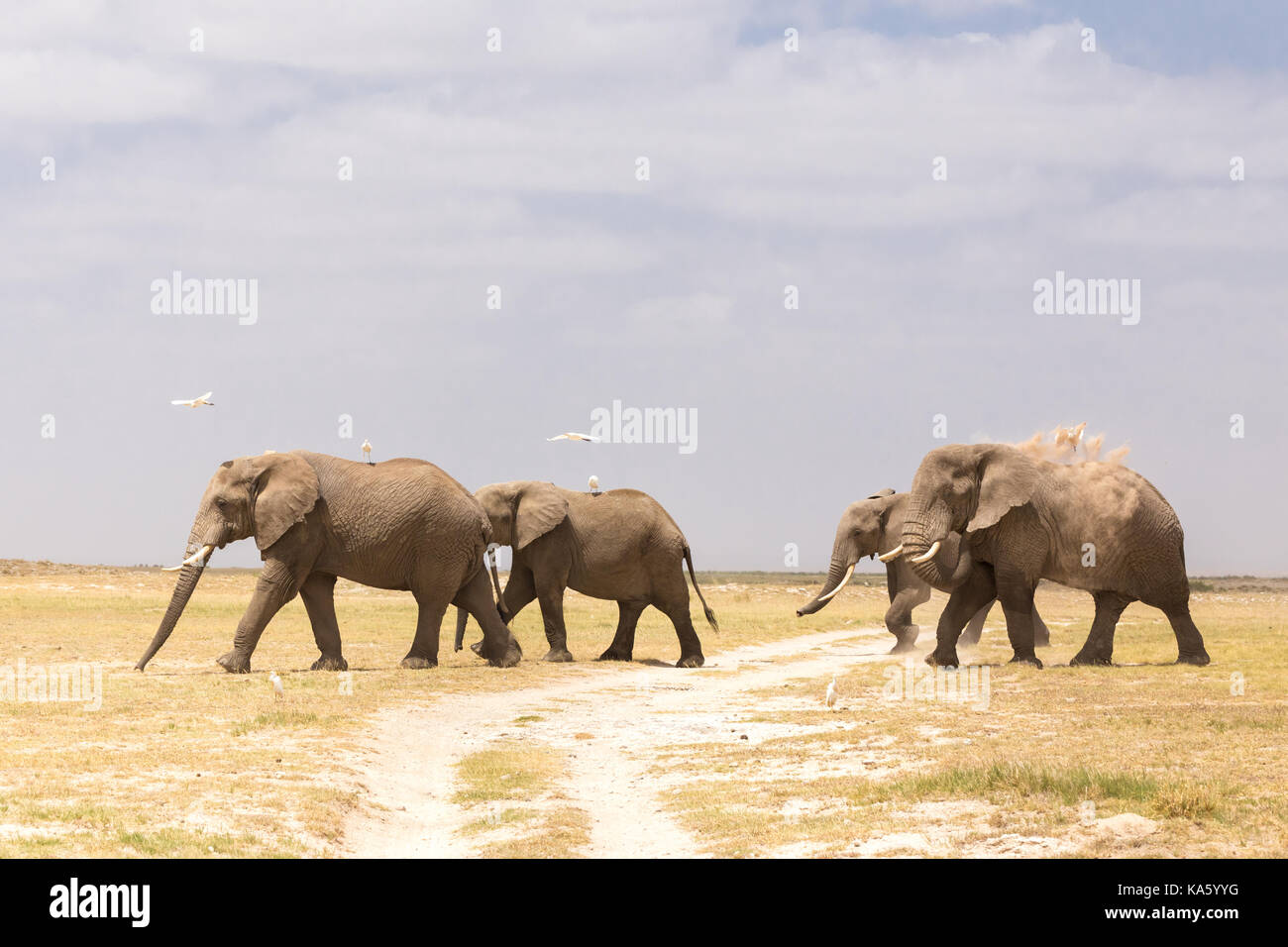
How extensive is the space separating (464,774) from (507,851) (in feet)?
14.3

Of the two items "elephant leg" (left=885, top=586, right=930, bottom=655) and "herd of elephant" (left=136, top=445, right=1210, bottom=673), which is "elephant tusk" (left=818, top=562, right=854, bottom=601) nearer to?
"elephant leg" (left=885, top=586, right=930, bottom=655)

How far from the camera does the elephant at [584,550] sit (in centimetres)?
2938

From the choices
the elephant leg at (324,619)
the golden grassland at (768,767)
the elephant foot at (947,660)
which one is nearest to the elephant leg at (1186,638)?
the golden grassland at (768,767)

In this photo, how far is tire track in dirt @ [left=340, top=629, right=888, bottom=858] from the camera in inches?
470

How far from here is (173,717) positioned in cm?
1789

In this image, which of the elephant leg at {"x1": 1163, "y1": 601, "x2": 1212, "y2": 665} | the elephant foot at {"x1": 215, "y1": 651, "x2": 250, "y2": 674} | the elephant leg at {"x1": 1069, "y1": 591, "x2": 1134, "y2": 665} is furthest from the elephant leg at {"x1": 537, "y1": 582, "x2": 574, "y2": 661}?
the elephant leg at {"x1": 1163, "y1": 601, "x2": 1212, "y2": 665}

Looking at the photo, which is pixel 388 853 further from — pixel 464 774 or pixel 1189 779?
pixel 1189 779

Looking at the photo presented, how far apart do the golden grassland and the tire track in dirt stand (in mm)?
286

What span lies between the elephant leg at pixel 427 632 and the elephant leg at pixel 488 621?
31.2 inches

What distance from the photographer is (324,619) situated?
84.7 ft

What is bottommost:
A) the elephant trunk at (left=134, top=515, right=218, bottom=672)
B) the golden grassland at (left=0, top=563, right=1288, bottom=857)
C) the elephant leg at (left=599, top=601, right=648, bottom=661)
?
the elephant leg at (left=599, top=601, right=648, bottom=661)

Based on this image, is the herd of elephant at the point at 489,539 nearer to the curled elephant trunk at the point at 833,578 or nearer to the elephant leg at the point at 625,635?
the elephant leg at the point at 625,635

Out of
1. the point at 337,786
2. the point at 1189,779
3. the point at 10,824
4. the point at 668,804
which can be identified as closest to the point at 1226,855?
the point at 1189,779

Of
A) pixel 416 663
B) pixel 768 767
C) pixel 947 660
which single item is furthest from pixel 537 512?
pixel 768 767
